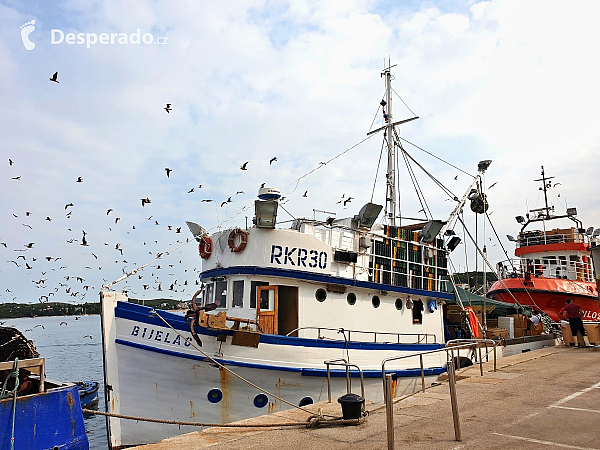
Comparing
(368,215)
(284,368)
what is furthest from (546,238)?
(284,368)

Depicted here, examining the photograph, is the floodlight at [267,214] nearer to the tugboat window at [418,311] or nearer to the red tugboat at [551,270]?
the tugboat window at [418,311]

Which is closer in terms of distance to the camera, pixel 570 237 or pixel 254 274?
pixel 254 274

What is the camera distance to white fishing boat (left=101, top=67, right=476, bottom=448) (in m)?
9.36

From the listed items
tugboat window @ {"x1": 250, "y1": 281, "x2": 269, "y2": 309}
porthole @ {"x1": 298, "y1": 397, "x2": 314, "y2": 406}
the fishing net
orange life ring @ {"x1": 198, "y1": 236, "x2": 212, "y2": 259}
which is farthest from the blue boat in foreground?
orange life ring @ {"x1": 198, "y1": 236, "x2": 212, "y2": 259}

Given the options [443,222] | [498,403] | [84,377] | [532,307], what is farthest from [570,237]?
[84,377]

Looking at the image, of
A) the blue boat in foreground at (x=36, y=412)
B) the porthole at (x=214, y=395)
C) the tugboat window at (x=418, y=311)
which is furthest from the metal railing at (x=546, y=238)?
the blue boat in foreground at (x=36, y=412)

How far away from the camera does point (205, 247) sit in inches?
492

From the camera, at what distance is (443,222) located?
1448 cm

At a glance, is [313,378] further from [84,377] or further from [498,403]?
[84,377]

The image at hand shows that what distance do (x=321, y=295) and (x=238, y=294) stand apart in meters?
2.13

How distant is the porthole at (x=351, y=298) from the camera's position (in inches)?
484

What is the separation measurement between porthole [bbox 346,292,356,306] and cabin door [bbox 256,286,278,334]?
2.17 meters

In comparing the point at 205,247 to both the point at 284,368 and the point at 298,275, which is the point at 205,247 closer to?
the point at 298,275

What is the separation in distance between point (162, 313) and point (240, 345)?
1751 millimetres
